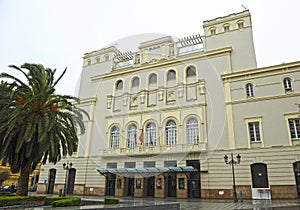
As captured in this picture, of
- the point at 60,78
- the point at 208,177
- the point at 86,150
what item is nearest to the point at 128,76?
the point at 86,150

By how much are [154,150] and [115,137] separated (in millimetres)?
6446

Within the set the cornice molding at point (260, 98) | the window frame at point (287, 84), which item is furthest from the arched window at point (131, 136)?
the window frame at point (287, 84)

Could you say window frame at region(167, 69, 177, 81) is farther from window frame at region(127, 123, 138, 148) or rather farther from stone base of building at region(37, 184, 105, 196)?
stone base of building at region(37, 184, 105, 196)

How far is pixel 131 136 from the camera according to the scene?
30.6 metres

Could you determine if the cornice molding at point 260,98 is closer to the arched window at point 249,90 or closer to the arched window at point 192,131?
the arched window at point 249,90

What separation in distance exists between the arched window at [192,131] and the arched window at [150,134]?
13.8 feet

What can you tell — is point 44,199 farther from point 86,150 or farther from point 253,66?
point 253,66

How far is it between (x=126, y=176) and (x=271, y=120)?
16692 millimetres

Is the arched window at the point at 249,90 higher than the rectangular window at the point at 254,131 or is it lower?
higher

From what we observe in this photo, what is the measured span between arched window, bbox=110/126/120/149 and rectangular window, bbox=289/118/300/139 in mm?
19488

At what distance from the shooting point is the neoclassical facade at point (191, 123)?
75.0 feet

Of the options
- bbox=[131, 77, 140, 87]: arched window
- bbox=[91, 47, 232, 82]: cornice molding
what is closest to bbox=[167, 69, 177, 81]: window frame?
bbox=[91, 47, 232, 82]: cornice molding

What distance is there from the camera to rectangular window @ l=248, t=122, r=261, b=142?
23688 mm

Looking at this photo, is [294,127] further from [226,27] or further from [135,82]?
[135,82]
